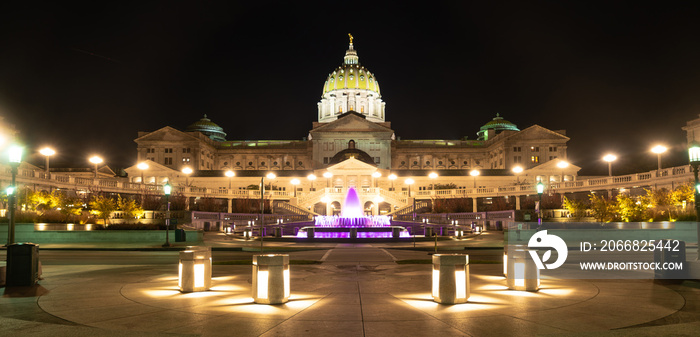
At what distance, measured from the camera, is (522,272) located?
498 inches

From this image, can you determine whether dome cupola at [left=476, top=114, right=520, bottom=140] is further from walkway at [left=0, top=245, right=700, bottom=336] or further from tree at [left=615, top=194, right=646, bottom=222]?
walkway at [left=0, top=245, right=700, bottom=336]

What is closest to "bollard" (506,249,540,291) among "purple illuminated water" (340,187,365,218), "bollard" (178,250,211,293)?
"bollard" (178,250,211,293)

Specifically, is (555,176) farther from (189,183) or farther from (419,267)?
(419,267)

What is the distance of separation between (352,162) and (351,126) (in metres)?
28.7

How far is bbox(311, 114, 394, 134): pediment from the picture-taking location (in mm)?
124688

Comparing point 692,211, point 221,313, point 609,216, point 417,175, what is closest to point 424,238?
point 609,216

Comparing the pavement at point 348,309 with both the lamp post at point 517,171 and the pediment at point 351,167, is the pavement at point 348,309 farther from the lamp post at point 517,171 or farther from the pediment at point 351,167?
the lamp post at point 517,171

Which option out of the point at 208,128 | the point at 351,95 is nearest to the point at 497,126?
the point at 351,95

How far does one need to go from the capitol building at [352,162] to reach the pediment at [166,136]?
0.78 ft

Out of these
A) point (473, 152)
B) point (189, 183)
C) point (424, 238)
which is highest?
point (473, 152)

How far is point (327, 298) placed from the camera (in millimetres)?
11703

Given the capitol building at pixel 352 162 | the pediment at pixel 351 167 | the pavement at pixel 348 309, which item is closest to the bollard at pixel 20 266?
the pavement at pixel 348 309

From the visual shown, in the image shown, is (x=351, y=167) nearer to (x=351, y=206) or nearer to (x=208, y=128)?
(x=351, y=206)

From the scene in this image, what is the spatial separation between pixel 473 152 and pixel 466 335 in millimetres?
133269
